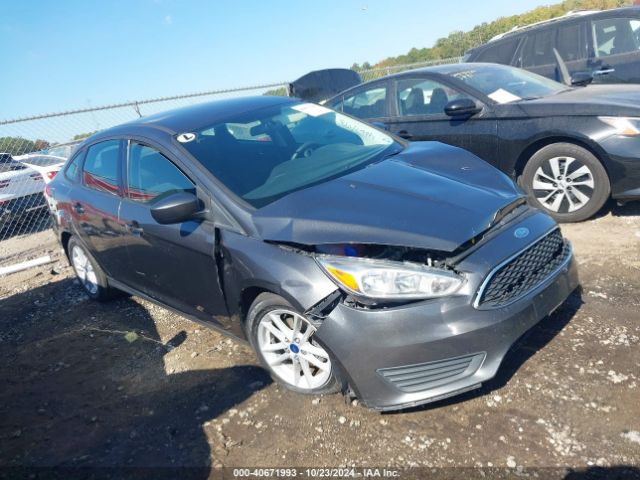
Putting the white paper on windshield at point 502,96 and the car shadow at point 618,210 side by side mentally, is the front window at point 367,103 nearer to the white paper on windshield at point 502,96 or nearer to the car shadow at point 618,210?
the white paper on windshield at point 502,96

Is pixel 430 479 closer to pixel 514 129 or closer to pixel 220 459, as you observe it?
pixel 220 459

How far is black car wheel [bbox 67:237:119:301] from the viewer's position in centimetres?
472

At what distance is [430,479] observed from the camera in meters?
2.24

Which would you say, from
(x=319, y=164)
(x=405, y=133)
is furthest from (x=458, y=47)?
(x=319, y=164)

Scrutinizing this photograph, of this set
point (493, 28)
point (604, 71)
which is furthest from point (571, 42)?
point (493, 28)

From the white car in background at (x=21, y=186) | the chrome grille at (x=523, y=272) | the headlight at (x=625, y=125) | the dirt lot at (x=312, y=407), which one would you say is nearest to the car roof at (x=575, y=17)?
the headlight at (x=625, y=125)

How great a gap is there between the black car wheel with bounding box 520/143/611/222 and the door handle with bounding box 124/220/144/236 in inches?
132

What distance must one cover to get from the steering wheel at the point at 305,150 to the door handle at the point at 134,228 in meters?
1.21

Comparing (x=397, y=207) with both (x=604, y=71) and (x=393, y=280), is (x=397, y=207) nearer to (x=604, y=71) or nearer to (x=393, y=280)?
(x=393, y=280)

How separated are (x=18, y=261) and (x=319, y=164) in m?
6.23

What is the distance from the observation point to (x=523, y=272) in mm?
2559

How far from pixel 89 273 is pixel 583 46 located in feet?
24.3

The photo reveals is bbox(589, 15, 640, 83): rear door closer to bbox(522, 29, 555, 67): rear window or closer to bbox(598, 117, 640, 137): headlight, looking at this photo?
bbox(522, 29, 555, 67): rear window

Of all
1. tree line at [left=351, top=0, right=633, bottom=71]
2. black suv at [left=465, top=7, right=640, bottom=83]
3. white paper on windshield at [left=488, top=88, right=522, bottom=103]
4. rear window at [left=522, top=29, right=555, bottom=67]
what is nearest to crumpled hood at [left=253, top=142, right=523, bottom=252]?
white paper on windshield at [left=488, top=88, right=522, bottom=103]
